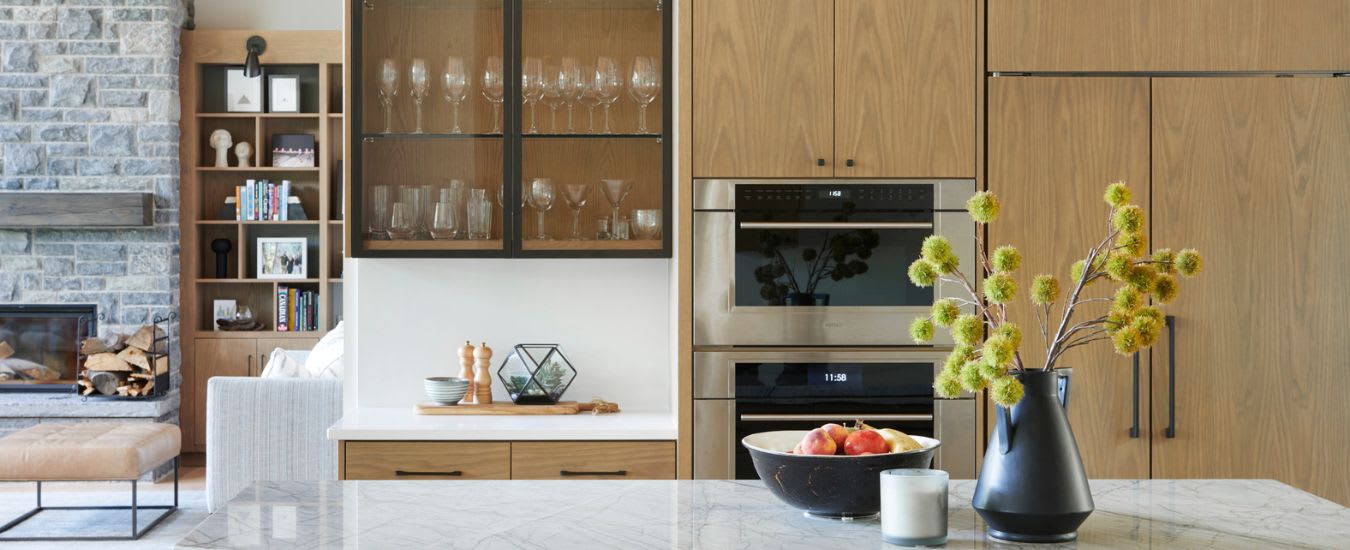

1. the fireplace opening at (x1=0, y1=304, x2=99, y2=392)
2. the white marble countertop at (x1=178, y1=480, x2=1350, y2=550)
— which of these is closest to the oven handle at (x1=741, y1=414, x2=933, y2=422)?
the white marble countertop at (x1=178, y1=480, x2=1350, y2=550)

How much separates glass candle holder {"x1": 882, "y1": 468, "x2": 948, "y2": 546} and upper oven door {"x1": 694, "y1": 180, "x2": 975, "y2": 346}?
141 centimetres

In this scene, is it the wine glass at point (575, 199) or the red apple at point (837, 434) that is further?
the wine glass at point (575, 199)

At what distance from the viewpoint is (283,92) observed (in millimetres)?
6539

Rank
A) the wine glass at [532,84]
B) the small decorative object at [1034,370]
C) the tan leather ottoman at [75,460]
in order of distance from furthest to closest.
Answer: the tan leather ottoman at [75,460], the wine glass at [532,84], the small decorative object at [1034,370]

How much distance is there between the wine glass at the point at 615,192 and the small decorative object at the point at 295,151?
3.86m

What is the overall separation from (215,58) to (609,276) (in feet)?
13.1

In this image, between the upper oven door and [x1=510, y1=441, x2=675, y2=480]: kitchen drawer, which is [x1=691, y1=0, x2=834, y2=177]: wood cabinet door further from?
[x1=510, y1=441, x2=675, y2=480]: kitchen drawer

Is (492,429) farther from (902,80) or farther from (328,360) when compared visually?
(328,360)

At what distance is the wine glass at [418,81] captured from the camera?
10.4ft

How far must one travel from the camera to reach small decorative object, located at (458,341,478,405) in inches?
127

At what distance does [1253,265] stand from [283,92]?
5.28 metres

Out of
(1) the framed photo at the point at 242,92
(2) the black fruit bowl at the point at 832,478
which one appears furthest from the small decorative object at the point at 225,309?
(2) the black fruit bowl at the point at 832,478

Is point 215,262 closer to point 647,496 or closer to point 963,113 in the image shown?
point 963,113

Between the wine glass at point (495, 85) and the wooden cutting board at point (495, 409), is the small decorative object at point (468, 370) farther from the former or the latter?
the wine glass at point (495, 85)
